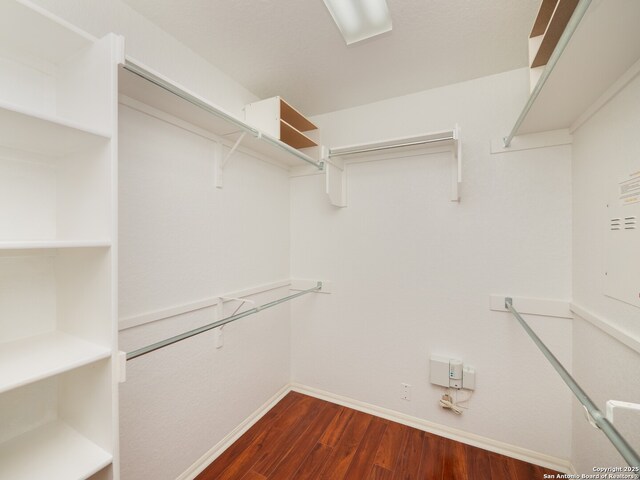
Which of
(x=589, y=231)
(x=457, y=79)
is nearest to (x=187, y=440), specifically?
(x=589, y=231)

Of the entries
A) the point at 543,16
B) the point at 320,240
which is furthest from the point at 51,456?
the point at 543,16

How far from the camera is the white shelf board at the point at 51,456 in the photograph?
84 centimetres

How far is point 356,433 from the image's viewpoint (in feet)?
6.68

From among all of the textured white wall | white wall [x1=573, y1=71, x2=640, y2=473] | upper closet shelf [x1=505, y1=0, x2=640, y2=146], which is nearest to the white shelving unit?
the textured white wall

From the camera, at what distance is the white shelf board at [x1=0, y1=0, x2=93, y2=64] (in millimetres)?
819

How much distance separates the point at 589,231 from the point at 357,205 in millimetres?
1441

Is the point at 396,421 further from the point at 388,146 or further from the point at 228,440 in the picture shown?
the point at 388,146

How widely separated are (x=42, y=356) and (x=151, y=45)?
4.93 ft

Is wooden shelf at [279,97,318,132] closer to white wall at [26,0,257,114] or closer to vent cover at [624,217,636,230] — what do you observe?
white wall at [26,0,257,114]

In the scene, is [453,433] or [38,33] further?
[453,433]

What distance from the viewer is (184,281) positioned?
1.62 m

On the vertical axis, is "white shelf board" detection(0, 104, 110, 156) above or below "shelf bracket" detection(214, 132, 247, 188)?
below

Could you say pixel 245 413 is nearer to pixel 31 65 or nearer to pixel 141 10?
pixel 31 65

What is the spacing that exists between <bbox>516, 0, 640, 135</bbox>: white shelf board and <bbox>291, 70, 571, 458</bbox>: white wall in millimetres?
377
